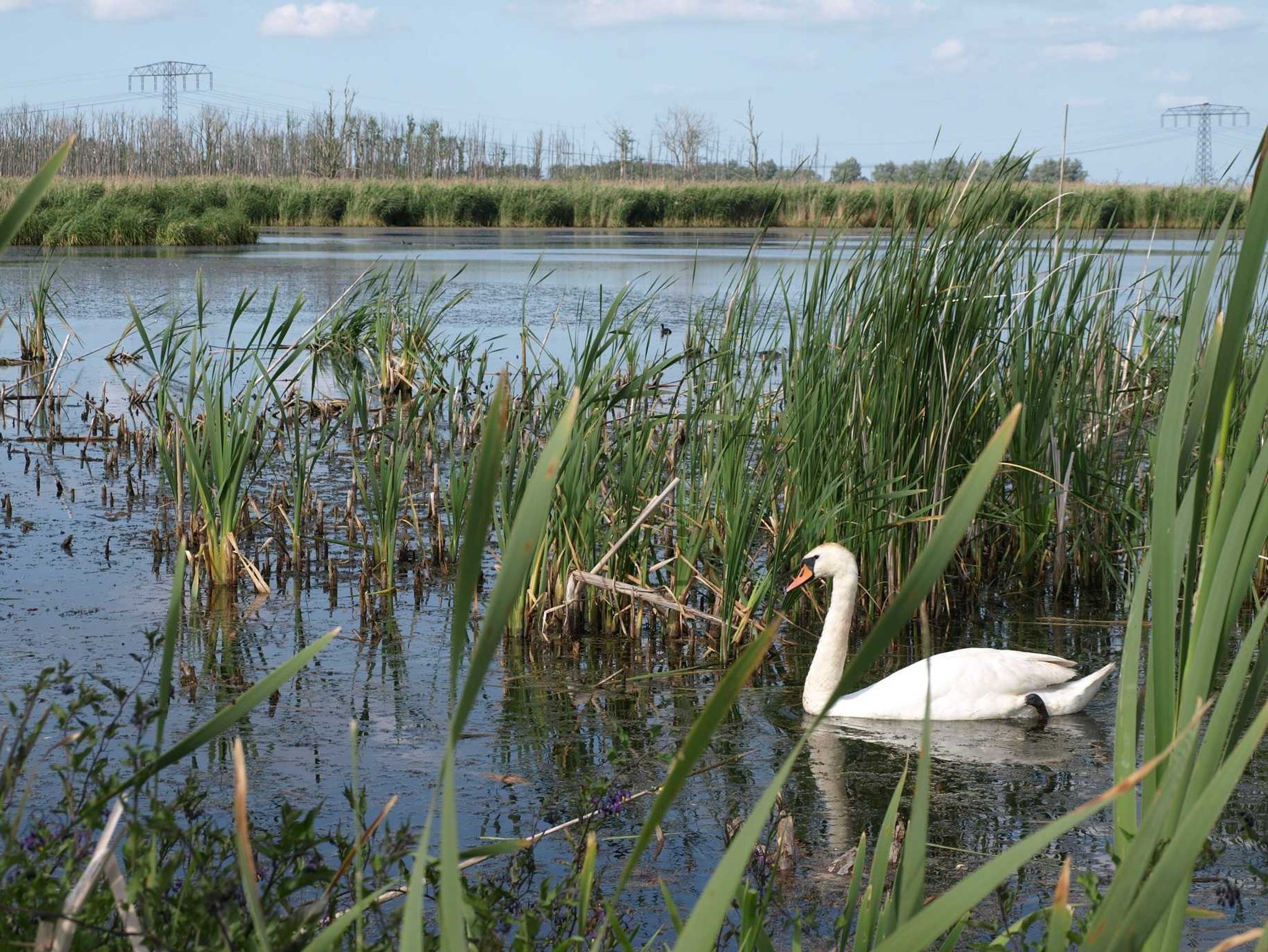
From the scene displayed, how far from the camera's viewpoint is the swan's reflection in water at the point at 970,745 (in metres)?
3.98

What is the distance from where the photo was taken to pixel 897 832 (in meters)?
3.37

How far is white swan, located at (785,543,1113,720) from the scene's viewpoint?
4.29m

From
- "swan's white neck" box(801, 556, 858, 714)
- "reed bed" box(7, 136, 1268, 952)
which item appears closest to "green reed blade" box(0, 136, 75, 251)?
"reed bed" box(7, 136, 1268, 952)

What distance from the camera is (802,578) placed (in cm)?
461

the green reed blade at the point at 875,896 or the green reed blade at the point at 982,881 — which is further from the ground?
the green reed blade at the point at 982,881

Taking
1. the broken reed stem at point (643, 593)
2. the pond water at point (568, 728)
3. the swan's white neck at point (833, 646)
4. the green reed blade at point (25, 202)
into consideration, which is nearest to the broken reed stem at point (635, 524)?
the broken reed stem at point (643, 593)

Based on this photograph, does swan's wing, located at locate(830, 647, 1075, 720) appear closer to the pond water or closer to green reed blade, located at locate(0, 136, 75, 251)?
the pond water

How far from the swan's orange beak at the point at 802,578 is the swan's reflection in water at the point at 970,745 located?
0.46 meters

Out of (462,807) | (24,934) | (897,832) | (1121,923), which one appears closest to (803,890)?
(897,832)

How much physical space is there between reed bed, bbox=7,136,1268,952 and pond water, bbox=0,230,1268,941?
0.44 feet

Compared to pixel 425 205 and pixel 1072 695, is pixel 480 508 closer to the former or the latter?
pixel 1072 695

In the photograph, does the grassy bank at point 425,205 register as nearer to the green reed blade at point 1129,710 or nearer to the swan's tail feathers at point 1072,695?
the swan's tail feathers at point 1072,695

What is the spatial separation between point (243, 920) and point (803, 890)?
1751mm

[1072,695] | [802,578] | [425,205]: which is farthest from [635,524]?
[425,205]
